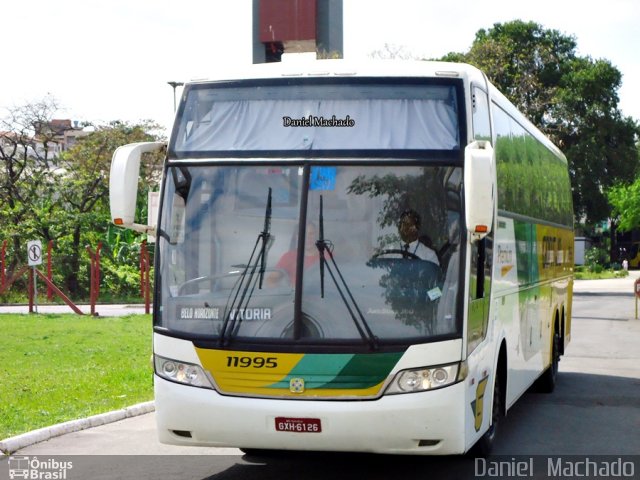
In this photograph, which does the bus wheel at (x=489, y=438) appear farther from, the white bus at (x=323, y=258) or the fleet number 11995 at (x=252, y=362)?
the fleet number 11995 at (x=252, y=362)

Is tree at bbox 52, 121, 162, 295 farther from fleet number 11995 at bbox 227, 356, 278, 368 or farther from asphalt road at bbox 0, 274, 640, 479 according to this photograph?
fleet number 11995 at bbox 227, 356, 278, 368

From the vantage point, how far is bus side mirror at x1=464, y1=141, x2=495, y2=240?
7582mm

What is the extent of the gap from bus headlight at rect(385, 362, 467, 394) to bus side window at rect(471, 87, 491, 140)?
184 centimetres

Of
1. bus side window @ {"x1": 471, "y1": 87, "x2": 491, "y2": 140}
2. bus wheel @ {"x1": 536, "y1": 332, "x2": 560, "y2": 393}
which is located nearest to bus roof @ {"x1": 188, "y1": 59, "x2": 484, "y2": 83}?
bus side window @ {"x1": 471, "y1": 87, "x2": 491, "y2": 140}

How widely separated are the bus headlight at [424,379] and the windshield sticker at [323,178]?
1.45m

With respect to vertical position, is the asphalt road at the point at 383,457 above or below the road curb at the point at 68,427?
below

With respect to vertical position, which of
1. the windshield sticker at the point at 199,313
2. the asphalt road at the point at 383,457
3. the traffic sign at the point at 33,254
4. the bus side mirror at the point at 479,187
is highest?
the bus side mirror at the point at 479,187

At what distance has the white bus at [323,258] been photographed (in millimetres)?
7785

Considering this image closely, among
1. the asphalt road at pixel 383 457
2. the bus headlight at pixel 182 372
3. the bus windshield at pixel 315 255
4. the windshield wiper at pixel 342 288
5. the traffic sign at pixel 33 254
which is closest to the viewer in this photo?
the windshield wiper at pixel 342 288

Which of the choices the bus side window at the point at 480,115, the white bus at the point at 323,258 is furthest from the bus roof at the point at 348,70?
the bus side window at the point at 480,115

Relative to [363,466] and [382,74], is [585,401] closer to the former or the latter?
[363,466]

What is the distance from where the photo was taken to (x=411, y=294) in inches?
314

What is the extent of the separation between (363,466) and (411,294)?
6.99ft

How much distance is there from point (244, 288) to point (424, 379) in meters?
1.44
